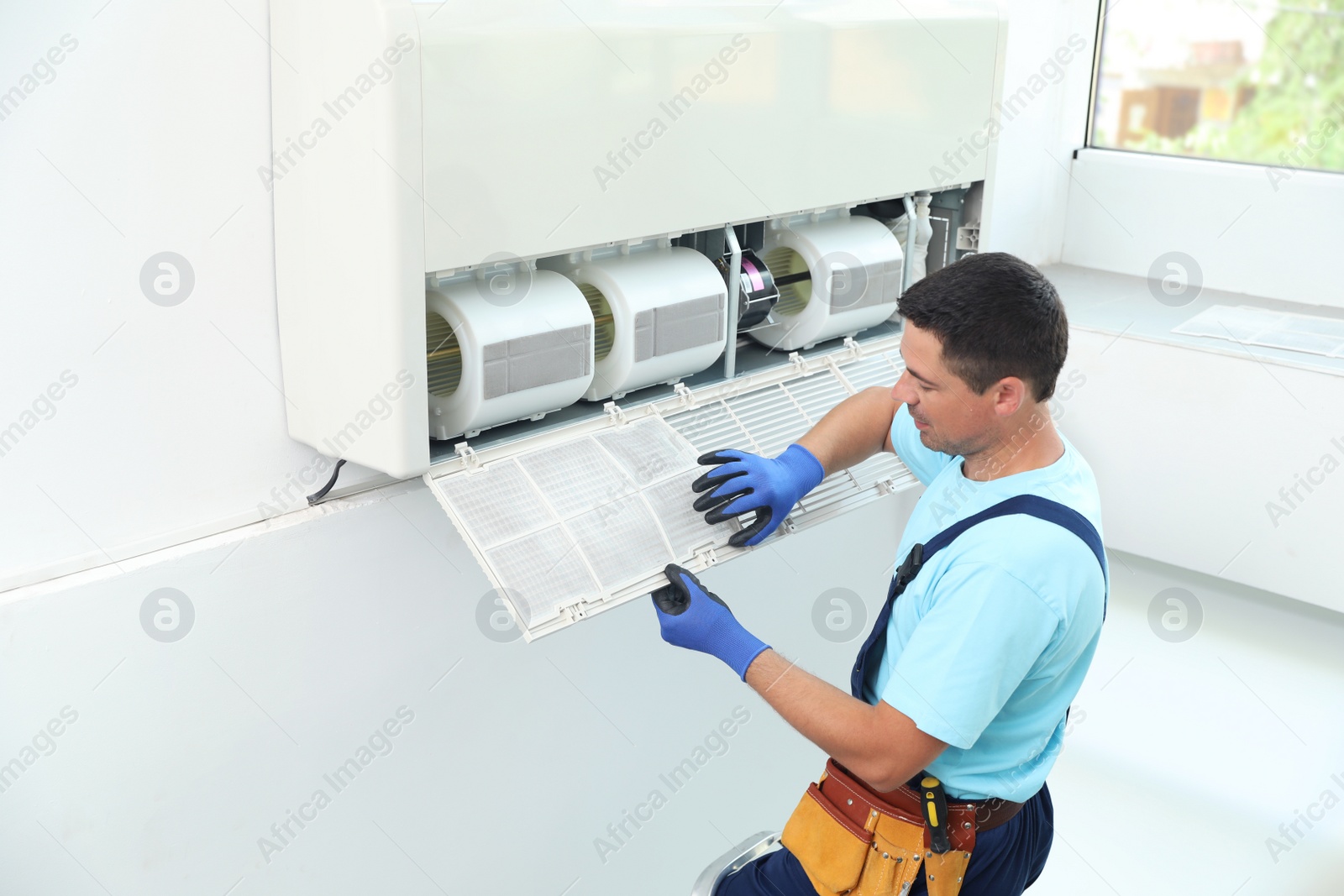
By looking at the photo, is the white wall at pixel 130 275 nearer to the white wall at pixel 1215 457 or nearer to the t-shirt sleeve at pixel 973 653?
the t-shirt sleeve at pixel 973 653

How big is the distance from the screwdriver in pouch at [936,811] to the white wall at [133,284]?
871mm

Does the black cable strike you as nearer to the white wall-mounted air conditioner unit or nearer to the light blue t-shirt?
the white wall-mounted air conditioner unit

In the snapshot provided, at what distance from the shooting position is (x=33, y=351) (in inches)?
46.1

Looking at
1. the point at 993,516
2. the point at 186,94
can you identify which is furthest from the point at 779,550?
the point at 186,94

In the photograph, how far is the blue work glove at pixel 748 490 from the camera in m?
1.34

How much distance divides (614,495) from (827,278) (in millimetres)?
537

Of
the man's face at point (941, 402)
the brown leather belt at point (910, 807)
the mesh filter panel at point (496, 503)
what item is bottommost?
the brown leather belt at point (910, 807)

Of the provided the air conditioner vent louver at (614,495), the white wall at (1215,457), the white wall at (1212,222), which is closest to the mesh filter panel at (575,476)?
the air conditioner vent louver at (614,495)

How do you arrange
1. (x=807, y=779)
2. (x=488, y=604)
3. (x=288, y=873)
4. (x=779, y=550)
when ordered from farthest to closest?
(x=807, y=779)
(x=779, y=550)
(x=488, y=604)
(x=288, y=873)

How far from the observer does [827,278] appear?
1.65 m

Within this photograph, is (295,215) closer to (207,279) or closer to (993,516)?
(207,279)

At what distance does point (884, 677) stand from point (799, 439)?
0.35 metres

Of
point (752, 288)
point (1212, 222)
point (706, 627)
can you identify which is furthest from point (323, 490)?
point (1212, 222)

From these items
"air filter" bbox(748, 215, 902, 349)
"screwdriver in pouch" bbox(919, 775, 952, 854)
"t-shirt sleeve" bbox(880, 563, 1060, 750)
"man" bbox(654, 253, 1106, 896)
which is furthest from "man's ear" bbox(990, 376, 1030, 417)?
"air filter" bbox(748, 215, 902, 349)
